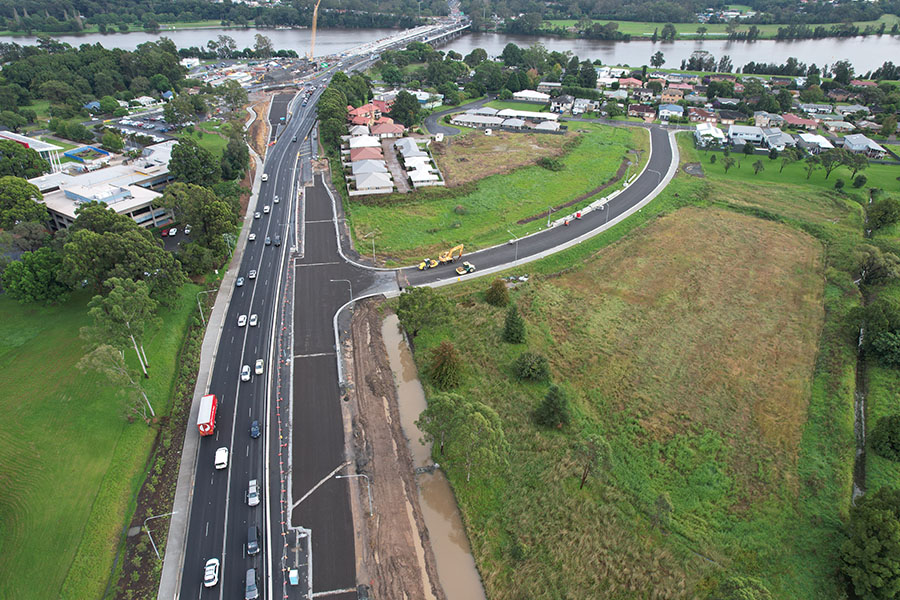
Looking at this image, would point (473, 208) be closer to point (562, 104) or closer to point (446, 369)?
point (446, 369)

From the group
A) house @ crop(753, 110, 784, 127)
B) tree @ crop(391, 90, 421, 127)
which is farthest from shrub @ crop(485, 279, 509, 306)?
house @ crop(753, 110, 784, 127)

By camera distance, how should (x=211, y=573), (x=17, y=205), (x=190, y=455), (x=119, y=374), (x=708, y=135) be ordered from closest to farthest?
(x=211, y=573), (x=119, y=374), (x=190, y=455), (x=17, y=205), (x=708, y=135)

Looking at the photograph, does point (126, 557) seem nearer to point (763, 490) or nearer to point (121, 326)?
point (121, 326)

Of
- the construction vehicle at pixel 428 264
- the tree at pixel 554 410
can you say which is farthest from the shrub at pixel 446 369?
the construction vehicle at pixel 428 264

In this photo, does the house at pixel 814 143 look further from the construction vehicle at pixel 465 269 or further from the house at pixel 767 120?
the construction vehicle at pixel 465 269

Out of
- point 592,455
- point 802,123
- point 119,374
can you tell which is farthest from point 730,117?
point 119,374
